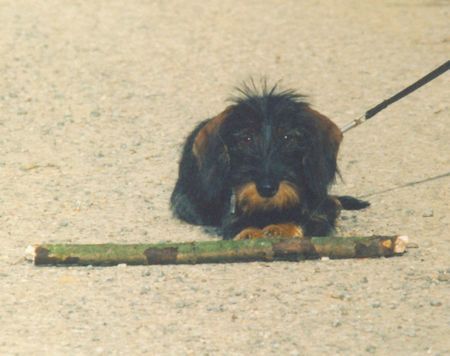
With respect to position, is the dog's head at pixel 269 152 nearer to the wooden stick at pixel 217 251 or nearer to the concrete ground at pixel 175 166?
the wooden stick at pixel 217 251

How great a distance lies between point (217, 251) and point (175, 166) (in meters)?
2.81

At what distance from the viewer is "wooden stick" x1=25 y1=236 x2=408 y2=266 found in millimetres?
7344

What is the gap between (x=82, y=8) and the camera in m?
16.4

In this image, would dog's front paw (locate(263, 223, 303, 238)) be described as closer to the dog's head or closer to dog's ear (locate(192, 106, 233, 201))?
the dog's head

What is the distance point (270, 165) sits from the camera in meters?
7.62

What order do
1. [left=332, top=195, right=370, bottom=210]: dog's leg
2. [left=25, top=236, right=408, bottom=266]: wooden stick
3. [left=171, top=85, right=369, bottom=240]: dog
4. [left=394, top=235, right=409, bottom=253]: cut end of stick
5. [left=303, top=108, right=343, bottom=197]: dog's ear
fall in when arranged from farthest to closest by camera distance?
1. [left=332, top=195, right=370, bottom=210]: dog's leg
2. [left=303, top=108, right=343, bottom=197]: dog's ear
3. [left=171, top=85, right=369, bottom=240]: dog
4. [left=394, top=235, right=409, bottom=253]: cut end of stick
5. [left=25, top=236, right=408, bottom=266]: wooden stick

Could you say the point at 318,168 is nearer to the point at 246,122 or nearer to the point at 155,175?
the point at 246,122

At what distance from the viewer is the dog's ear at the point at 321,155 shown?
7863 mm

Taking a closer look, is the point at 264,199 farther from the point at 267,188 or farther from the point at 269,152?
the point at 269,152

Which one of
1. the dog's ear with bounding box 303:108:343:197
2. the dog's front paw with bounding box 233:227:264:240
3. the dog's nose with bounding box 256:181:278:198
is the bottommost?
the dog's front paw with bounding box 233:227:264:240

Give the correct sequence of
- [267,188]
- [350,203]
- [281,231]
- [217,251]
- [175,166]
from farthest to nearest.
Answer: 1. [175,166]
2. [350,203]
3. [281,231]
4. [267,188]
5. [217,251]

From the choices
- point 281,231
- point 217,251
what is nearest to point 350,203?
point 281,231

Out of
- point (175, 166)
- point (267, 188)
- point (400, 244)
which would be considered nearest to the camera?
point (400, 244)

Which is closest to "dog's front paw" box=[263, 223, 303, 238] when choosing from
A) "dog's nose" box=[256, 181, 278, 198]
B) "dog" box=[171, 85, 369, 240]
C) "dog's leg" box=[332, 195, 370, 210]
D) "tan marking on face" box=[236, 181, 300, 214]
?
"dog" box=[171, 85, 369, 240]
